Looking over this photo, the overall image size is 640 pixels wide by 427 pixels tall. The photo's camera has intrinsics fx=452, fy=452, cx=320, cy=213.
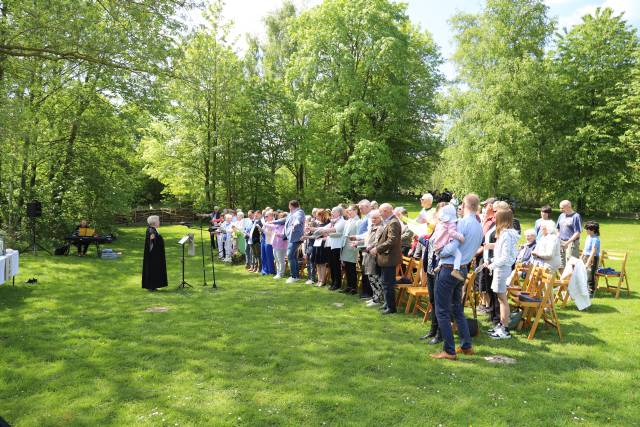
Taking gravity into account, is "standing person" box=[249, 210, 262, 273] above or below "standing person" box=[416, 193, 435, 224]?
Answer: below

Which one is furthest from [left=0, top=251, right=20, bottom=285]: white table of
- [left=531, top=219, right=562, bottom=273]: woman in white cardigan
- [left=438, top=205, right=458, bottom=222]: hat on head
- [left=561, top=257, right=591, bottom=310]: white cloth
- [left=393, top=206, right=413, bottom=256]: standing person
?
[left=561, top=257, right=591, bottom=310]: white cloth

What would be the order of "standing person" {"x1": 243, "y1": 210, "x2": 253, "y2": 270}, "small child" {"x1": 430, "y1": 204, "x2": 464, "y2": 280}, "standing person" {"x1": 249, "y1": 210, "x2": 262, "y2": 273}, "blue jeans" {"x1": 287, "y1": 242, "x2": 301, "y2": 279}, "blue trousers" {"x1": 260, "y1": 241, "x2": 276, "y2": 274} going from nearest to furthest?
"small child" {"x1": 430, "y1": 204, "x2": 464, "y2": 280} → "blue jeans" {"x1": 287, "y1": 242, "x2": 301, "y2": 279} → "blue trousers" {"x1": 260, "y1": 241, "x2": 276, "y2": 274} → "standing person" {"x1": 249, "y1": 210, "x2": 262, "y2": 273} → "standing person" {"x1": 243, "y1": 210, "x2": 253, "y2": 270}

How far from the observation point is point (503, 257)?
20.7ft

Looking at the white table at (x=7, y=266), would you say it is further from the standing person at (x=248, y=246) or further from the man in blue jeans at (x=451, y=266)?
the man in blue jeans at (x=451, y=266)

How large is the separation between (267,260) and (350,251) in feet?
12.1

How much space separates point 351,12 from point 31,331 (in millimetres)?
25970

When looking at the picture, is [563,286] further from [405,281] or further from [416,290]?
[405,281]

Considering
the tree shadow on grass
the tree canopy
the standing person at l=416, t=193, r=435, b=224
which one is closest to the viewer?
the standing person at l=416, t=193, r=435, b=224

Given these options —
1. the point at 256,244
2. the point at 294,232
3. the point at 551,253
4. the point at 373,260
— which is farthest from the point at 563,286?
the point at 256,244

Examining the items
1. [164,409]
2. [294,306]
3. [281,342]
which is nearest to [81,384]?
[164,409]

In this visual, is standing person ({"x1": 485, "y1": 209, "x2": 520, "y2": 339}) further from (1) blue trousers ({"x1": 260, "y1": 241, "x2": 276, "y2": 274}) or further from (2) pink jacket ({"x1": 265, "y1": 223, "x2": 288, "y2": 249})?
(1) blue trousers ({"x1": 260, "y1": 241, "x2": 276, "y2": 274})

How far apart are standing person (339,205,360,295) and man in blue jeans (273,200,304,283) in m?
1.59

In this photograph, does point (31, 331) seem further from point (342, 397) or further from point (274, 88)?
point (274, 88)

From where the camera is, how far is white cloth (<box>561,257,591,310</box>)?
24.3 feet
